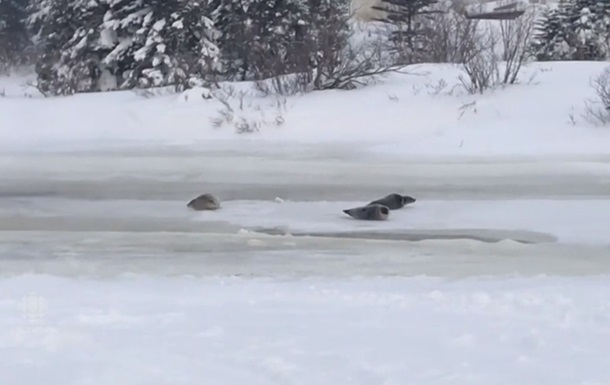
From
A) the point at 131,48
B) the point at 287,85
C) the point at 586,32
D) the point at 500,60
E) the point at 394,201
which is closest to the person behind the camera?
the point at 394,201

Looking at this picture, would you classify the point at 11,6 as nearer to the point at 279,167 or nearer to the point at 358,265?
the point at 279,167

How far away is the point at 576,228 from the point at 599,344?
194 inches

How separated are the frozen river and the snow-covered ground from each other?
48 mm

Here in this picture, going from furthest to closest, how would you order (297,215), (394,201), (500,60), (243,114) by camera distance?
(500,60), (243,114), (394,201), (297,215)

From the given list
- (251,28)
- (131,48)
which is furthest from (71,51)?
(251,28)

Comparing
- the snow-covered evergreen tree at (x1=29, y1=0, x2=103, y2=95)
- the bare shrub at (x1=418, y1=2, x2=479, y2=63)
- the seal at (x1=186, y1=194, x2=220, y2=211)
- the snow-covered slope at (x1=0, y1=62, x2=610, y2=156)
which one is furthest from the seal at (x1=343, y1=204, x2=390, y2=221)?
the snow-covered evergreen tree at (x1=29, y1=0, x2=103, y2=95)

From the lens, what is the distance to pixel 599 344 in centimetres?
553

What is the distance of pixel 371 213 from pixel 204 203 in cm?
216

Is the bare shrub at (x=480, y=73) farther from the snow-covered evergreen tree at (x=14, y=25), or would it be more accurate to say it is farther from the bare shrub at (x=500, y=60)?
the snow-covered evergreen tree at (x=14, y=25)

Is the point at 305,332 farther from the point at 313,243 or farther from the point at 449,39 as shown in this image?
the point at 449,39

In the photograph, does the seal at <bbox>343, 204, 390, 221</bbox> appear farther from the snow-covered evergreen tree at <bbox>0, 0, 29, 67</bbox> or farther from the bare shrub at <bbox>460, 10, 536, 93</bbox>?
the snow-covered evergreen tree at <bbox>0, 0, 29, 67</bbox>

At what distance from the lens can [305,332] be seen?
18.9 feet

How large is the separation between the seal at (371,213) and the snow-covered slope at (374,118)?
6.49m

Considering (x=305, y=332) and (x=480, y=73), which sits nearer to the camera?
(x=305, y=332)
